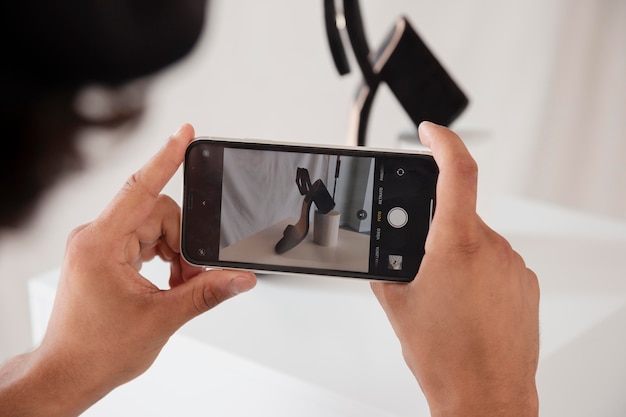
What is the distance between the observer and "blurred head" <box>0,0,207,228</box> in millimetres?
1253

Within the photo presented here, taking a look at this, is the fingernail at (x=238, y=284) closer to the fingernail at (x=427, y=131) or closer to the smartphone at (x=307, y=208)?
the smartphone at (x=307, y=208)

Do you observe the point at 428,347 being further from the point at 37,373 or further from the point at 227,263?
the point at 37,373

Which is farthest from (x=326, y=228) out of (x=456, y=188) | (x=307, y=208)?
(x=456, y=188)

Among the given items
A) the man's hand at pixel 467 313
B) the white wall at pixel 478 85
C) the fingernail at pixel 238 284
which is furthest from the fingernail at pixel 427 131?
the white wall at pixel 478 85

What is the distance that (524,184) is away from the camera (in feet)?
6.31

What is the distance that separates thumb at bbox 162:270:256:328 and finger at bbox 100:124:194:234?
0.06 metres

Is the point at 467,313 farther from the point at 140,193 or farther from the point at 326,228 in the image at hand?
the point at 140,193

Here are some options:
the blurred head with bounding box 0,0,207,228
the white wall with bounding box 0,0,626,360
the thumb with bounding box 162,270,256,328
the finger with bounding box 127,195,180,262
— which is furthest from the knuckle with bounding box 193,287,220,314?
the white wall with bounding box 0,0,626,360

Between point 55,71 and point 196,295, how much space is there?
0.92m

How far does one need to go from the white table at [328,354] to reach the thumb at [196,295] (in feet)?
0.37

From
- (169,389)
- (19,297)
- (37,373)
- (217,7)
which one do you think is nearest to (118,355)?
(37,373)

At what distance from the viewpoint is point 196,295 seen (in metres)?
0.53

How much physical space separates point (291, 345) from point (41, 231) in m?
0.87

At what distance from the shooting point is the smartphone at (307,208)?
0.56 meters
